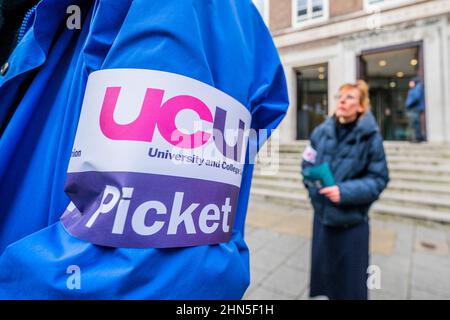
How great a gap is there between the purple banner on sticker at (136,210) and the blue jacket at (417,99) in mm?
9448

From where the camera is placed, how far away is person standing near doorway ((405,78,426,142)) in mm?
8164

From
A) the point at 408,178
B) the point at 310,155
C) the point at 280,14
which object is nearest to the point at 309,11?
the point at 280,14

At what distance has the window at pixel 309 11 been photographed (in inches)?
409

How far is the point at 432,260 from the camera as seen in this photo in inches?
137

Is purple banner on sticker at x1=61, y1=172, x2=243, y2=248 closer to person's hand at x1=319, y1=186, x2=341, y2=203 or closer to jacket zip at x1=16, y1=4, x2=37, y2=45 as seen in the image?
jacket zip at x1=16, y1=4, x2=37, y2=45

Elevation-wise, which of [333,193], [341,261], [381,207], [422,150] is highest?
[422,150]

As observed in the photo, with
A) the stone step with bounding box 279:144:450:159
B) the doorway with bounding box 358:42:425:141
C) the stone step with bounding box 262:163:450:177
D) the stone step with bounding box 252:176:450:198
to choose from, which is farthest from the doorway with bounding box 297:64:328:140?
the stone step with bounding box 262:163:450:177

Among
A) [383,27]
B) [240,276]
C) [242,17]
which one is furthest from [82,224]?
[383,27]

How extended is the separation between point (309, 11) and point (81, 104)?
1186cm

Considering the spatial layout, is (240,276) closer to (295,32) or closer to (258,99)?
(258,99)

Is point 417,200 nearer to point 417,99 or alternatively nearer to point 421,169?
point 421,169

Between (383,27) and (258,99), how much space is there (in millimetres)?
10694

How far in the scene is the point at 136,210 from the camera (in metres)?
0.54
